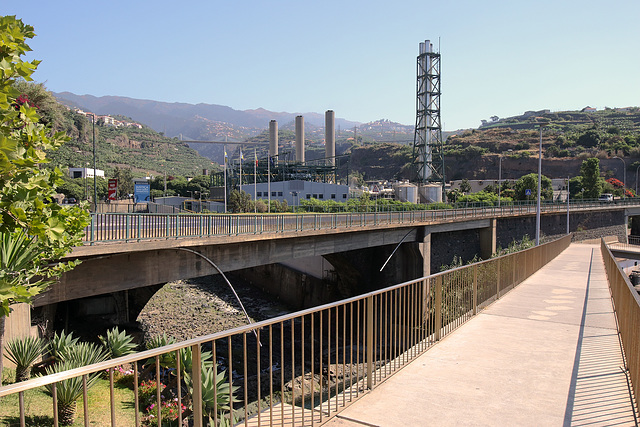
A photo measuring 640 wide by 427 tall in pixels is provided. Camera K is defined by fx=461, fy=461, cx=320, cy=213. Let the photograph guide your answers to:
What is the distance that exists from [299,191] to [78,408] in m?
61.1

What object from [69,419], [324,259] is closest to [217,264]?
[69,419]

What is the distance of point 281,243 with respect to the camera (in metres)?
19.9

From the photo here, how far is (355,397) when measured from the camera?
5309 millimetres

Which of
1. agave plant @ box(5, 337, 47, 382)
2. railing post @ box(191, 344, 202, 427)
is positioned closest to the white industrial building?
agave plant @ box(5, 337, 47, 382)

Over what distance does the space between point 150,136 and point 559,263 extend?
179 m

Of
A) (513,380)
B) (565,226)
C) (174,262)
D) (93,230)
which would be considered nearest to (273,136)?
(565,226)

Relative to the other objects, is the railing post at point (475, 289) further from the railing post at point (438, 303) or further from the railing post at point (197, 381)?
the railing post at point (197, 381)

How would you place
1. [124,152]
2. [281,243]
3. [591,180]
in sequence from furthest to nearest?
[124,152] → [591,180] → [281,243]

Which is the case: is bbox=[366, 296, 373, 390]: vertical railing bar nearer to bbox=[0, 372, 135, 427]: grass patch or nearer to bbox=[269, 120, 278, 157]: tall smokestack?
bbox=[0, 372, 135, 427]: grass patch

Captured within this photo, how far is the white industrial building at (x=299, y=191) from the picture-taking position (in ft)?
228

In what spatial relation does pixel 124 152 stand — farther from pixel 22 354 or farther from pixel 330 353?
pixel 330 353

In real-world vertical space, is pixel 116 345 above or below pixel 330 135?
below

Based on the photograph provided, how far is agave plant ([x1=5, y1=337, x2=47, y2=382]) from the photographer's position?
980 cm

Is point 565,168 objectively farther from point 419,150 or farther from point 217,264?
point 217,264
